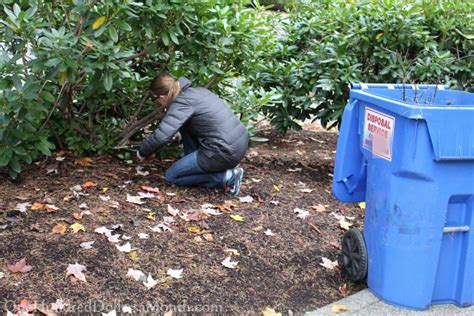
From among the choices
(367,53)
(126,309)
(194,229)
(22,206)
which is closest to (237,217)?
(194,229)

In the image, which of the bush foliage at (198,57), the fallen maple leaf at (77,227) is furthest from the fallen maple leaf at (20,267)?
the bush foliage at (198,57)

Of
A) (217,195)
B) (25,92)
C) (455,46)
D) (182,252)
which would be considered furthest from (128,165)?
(455,46)

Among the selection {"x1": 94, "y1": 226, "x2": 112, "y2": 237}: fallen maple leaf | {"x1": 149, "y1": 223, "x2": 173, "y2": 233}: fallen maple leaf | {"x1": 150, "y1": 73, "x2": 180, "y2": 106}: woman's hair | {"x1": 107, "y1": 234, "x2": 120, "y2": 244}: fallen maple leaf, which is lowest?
{"x1": 149, "y1": 223, "x2": 173, "y2": 233}: fallen maple leaf

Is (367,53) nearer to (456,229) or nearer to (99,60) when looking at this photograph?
(99,60)

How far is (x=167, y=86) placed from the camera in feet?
16.2

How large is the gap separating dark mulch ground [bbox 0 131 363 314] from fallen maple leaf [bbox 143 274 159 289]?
0.04 m

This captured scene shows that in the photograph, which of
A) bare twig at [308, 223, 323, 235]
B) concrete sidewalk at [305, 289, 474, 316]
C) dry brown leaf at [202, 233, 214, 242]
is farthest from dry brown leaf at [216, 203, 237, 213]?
concrete sidewalk at [305, 289, 474, 316]

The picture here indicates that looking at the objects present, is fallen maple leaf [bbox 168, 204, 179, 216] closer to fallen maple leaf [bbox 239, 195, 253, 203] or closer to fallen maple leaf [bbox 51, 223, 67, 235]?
fallen maple leaf [bbox 239, 195, 253, 203]

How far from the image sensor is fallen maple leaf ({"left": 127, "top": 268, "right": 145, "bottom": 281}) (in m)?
3.50

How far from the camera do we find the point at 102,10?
14.6 ft

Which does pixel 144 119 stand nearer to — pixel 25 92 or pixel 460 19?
pixel 25 92

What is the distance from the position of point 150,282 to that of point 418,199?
1.63 metres

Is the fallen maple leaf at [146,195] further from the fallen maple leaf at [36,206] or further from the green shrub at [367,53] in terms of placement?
the green shrub at [367,53]

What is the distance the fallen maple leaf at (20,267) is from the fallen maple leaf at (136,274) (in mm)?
590
